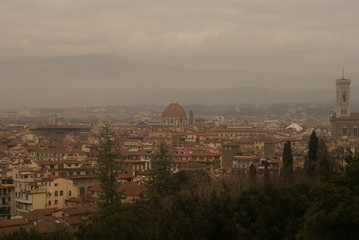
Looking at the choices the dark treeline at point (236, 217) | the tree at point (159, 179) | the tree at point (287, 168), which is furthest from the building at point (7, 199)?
the tree at point (287, 168)

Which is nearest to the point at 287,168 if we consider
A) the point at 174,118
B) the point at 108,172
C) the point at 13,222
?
the point at 108,172

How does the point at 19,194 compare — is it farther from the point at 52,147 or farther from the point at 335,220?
the point at 52,147

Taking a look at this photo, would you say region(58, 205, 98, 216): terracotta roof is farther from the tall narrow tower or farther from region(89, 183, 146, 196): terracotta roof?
the tall narrow tower

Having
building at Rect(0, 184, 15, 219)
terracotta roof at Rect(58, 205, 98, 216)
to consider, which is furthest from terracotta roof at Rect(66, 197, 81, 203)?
terracotta roof at Rect(58, 205, 98, 216)

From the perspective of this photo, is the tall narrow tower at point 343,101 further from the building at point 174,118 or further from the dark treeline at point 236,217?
the dark treeline at point 236,217

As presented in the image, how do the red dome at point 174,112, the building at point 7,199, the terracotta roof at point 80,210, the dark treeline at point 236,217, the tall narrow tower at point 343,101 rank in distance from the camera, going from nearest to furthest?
the dark treeline at point 236,217 < the terracotta roof at point 80,210 < the building at point 7,199 < the tall narrow tower at point 343,101 < the red dome at point 174,112

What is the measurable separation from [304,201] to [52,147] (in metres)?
47.4

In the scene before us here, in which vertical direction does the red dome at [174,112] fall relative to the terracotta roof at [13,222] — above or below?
above

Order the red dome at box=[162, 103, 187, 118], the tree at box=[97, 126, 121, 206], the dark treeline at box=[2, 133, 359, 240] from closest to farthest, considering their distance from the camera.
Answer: the dark treeline at box=[2, 133, 359, 240]
the tree at box=[97, 126, 121, 206]
the red dome at box=[162, 103, 187, 118]

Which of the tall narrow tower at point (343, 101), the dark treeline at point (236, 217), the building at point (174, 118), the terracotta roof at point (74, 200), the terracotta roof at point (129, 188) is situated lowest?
the terracotta roof at point (74, 200)

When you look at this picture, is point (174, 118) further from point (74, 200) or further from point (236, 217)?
point (236, 217)

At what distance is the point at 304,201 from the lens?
2189cm

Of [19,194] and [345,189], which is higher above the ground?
[345,189]

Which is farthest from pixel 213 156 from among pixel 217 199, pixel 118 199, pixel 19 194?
pixel 217 199
